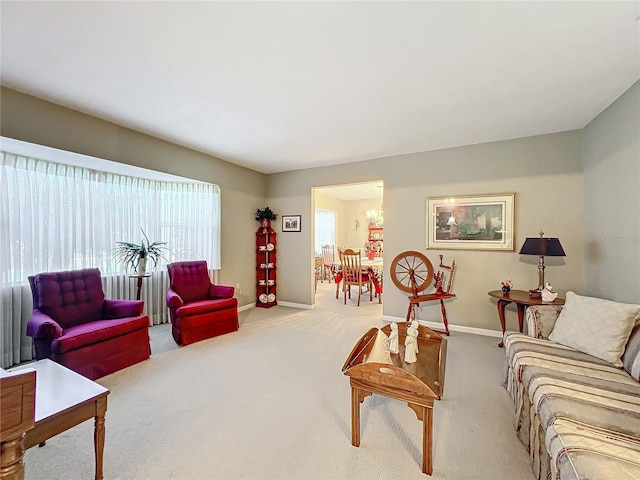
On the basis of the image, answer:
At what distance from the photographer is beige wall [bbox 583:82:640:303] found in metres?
2.38

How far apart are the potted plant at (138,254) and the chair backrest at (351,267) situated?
131 inches

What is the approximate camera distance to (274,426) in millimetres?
1940

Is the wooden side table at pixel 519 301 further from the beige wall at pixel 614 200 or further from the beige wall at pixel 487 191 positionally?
the beige wall at pixel 614 200

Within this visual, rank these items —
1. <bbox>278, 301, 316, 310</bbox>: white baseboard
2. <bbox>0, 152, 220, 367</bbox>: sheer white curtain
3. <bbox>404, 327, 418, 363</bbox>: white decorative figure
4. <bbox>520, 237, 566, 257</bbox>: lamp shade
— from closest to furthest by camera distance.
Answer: <bbox>404, 327, 418, 363</bbox>: white decorative figure → <bbox>0, 152, 220, 367</bbox>: sheer white curtain → <bbox>520, 237, 566, 257</bbox>: lamp shade → <bbox>278, 301, 316, 310</bbox>: white baseboard

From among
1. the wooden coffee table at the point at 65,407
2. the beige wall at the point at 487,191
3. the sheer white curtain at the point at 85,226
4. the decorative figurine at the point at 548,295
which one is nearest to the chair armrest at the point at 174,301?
the sheer white curtain at the point at 85,226

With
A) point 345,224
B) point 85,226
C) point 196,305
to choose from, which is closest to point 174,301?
point 196,305

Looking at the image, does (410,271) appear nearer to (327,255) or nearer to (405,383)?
(405,383)

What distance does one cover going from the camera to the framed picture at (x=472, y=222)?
12.2 feet

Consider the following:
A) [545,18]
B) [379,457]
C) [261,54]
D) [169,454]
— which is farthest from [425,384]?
[261,54]

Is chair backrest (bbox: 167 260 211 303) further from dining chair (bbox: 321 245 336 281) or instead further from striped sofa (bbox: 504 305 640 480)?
dining chair (bbox: 321 245 336 281)

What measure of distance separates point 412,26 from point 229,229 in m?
4.03

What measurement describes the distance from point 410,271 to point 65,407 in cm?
370

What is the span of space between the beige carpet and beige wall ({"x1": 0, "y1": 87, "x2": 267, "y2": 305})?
86.6 inches

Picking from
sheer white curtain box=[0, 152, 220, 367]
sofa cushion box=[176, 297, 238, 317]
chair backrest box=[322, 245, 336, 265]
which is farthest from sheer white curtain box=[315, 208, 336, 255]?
sofa cushion box=[176, 297, 238, 317]
